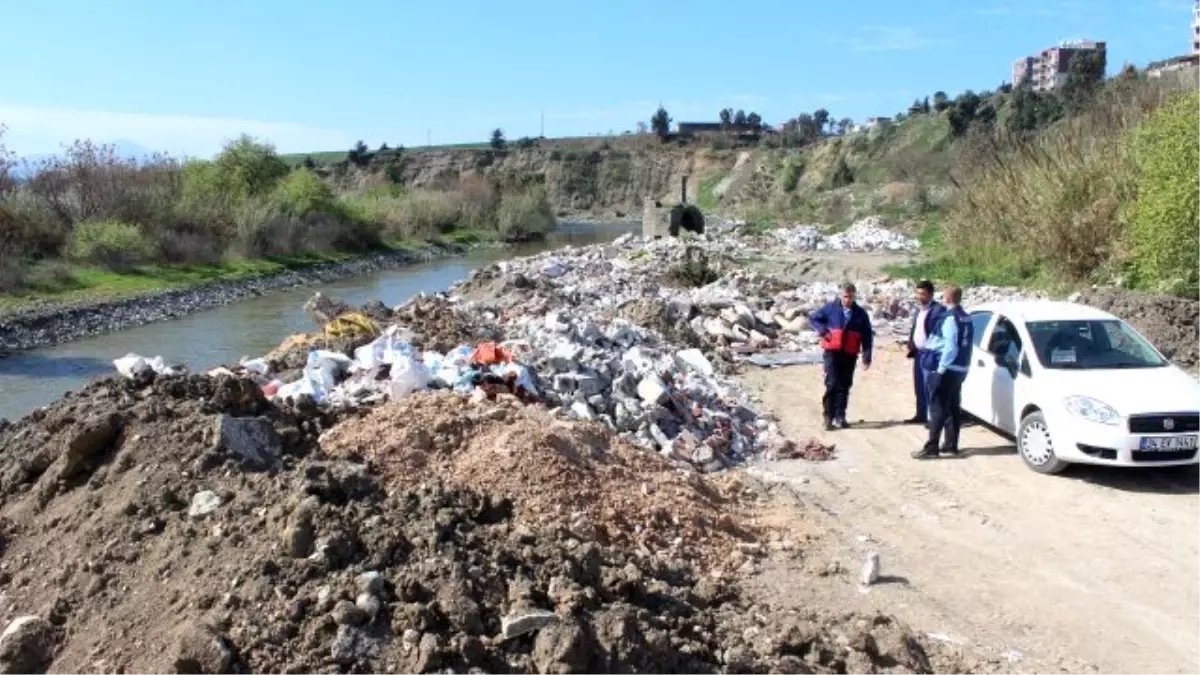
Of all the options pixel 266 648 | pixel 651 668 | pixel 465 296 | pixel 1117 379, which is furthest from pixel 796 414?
pixel 465 296

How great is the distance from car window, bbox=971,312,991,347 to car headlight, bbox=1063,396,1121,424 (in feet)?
5.66

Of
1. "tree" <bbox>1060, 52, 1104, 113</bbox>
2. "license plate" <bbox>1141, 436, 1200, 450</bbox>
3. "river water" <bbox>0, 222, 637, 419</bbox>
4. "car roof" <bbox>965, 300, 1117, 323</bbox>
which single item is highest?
"tree" <bbox>1060, 52, 1104, 113</bbox>

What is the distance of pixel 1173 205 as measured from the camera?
1656 centimetres

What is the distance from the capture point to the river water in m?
20.9

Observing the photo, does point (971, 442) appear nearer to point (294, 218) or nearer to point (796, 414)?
point (796, 414)

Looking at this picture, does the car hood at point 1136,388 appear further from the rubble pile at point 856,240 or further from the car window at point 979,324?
the rubble pile at point 856,240

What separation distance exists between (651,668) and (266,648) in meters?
1.85

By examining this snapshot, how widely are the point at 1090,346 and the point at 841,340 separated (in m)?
2.48

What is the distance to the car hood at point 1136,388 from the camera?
890 centimetres

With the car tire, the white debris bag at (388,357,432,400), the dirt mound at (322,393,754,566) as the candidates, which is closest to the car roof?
the car tire

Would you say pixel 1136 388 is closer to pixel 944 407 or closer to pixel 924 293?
pixel 944 407

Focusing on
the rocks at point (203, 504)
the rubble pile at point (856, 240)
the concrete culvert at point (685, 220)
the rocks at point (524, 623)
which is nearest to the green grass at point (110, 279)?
the concrete culvert at point (685, 220)

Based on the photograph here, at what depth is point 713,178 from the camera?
125m

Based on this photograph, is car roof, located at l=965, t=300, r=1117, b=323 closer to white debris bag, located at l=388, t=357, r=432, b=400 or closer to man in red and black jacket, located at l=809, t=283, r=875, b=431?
man in red and black jacket, located at l=809, t=283, r=875, b=431
